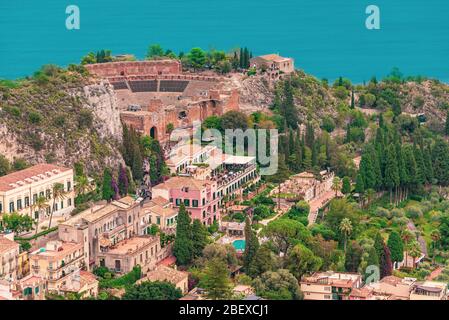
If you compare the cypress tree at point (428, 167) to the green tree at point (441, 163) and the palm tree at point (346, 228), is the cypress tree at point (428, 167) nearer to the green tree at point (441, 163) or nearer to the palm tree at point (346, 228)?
the green tree at point (441, 163)

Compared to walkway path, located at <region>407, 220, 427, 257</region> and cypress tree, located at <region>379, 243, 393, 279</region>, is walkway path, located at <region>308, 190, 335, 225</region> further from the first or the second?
cypress tree, located at <region>379, 243, 393, 279</region>

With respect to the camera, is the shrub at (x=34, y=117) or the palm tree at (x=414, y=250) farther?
the shrub at (x=34, y=117)

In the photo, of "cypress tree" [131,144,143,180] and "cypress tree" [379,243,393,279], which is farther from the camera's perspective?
"cypress tree" [131,144,143,180]

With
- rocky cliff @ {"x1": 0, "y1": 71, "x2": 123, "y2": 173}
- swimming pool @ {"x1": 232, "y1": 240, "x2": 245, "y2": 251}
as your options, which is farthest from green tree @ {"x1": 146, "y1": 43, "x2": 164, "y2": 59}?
swimming pool @ {"x1": 232, "y1": 240, "x2": 245, "y2": 251}

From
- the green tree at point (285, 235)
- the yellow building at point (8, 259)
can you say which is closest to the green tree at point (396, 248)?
the green tree at point (285, 235)
